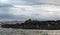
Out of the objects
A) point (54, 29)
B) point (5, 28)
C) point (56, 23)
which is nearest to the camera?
point (56, 23)

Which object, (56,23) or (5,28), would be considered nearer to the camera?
(56,23)

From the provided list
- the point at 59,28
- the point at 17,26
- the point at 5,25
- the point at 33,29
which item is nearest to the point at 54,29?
the point at 59,28

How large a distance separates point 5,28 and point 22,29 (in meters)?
2.18

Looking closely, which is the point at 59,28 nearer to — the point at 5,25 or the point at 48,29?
the point at 48,29

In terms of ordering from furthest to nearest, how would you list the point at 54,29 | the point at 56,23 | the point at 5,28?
the point at 5,28
the point at 54,29
the point at 56,23

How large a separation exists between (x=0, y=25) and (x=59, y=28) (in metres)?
6.40

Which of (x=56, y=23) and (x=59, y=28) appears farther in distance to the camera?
(x=59, y=28)

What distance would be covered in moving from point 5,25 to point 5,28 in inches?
30.5

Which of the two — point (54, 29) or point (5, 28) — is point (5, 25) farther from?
point (54, 29)

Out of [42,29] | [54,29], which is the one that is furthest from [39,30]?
[54,29]

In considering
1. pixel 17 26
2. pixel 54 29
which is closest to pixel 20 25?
pixel 17 26

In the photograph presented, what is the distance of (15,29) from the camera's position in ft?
74.6

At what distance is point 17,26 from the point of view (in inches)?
821

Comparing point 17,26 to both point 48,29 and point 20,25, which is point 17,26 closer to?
point 20,25
